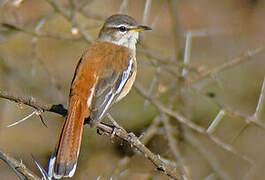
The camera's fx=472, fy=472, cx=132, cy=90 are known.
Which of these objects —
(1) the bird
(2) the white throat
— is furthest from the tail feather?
(2) the white throat

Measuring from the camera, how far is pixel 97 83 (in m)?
5.64

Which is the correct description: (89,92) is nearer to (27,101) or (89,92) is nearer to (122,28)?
(27,101)

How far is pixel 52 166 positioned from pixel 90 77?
1.34 metres

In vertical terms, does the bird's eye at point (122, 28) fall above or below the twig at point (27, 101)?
above

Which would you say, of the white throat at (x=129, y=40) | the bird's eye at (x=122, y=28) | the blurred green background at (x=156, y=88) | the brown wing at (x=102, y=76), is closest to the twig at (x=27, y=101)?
the brown wing at (x=102, y=76)

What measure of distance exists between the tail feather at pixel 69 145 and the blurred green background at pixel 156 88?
812mm

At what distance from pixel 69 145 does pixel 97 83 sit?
997 mm

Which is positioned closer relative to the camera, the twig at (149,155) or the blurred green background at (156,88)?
the twig at (149,155)

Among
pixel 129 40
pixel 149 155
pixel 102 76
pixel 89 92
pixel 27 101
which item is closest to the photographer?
pixel 27 101

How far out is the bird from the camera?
4.89 metres

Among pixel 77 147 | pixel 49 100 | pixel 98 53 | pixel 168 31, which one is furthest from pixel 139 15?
pixel 77 147

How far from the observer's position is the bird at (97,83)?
192 inches

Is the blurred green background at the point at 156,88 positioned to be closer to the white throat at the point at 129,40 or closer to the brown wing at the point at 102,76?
the white throat at the point at 129,40

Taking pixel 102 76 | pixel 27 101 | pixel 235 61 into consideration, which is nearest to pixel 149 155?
pixel 27 101
